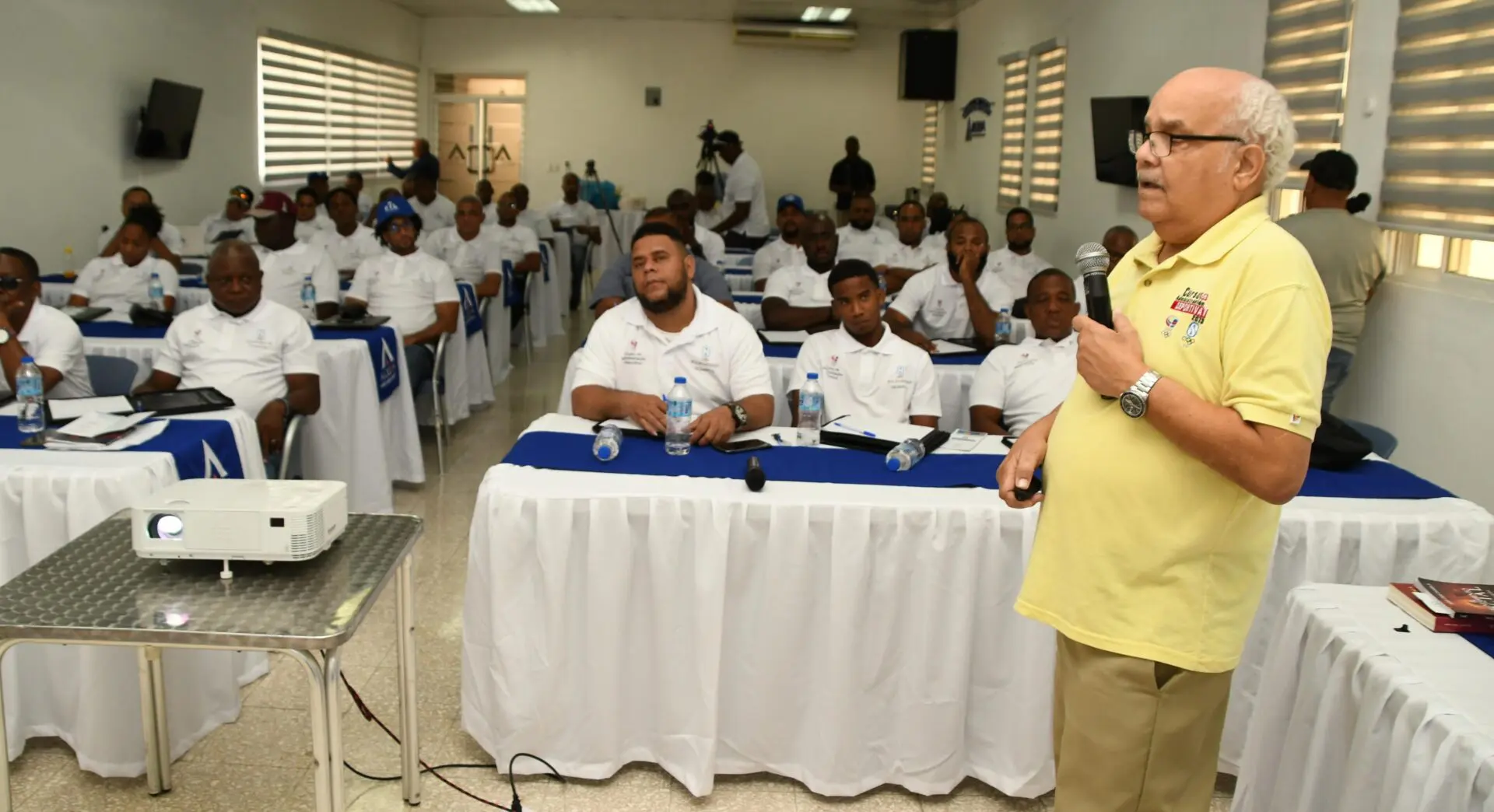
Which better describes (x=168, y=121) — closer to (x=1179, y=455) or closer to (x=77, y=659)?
(x=77, y=659)

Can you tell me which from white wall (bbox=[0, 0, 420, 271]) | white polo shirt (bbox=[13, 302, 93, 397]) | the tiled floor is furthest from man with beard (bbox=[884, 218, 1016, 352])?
white wall (bbox=[0, 0, 420, 271])

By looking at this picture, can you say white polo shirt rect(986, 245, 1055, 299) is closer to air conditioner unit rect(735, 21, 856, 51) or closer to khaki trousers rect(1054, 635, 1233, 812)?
khaki trousers rect(1054, 635, 1233, 812)

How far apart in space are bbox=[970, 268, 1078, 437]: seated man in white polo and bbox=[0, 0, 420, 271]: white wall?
19.6ft

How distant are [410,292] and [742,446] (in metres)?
3.27

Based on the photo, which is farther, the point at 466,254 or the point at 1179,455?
the point at 466,254

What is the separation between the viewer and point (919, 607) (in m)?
2.54

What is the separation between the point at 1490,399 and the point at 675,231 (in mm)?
2777

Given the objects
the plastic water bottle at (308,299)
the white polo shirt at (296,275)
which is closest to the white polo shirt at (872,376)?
the plastic water bottle at (308,299)

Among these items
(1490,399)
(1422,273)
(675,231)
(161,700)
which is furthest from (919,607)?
(1422,273)

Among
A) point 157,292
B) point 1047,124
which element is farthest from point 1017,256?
point 157,292

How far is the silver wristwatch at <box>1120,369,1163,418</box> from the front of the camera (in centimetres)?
136

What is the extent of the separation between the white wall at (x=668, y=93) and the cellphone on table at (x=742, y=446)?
11916mm

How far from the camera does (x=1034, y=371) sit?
12.2 feet

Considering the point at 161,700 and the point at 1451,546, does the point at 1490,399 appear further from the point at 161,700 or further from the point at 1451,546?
the point at 161,700
